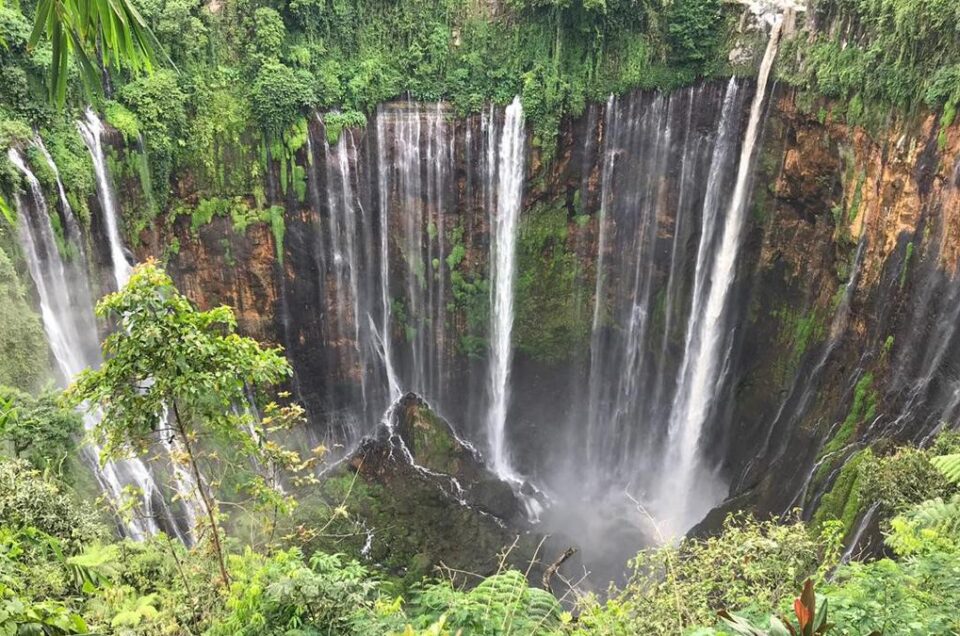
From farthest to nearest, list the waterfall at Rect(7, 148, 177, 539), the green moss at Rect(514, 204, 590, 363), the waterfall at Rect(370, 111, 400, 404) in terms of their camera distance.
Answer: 1. the green moss at Rect(514, 204, 590, 363)
2. the waterfall at Rect(370, 111, 400, 404)
3. the waterfall at Rect(7, 148, 177, 539)

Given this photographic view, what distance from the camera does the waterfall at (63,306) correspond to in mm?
11156

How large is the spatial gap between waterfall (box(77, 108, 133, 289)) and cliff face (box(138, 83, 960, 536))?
38.4 inches

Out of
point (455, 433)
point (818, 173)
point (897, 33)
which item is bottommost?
point (455, 433)

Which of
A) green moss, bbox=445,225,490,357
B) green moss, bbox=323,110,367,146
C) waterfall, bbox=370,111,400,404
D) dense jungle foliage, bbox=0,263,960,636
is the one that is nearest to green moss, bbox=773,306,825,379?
green moss, bbox=445,225,490,357

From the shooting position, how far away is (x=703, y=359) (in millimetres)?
14875

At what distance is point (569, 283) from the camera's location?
16.7 m

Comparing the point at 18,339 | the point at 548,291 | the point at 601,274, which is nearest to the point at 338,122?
the point at 548,291

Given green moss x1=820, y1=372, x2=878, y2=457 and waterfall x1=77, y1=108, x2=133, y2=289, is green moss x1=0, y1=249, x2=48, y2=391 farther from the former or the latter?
green moss x1=820, y1=372, x2=878, y2=457

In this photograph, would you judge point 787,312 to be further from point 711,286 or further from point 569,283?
point 569,283

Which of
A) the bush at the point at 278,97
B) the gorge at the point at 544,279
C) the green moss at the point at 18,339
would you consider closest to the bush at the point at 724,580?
the gorge at the point at 544,279

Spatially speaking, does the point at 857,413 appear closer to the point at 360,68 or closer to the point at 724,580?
the point at 724,580

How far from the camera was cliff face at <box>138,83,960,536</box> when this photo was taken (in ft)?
37.6

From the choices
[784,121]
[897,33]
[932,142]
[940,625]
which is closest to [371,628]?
[940,625]

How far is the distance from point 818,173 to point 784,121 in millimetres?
1333
